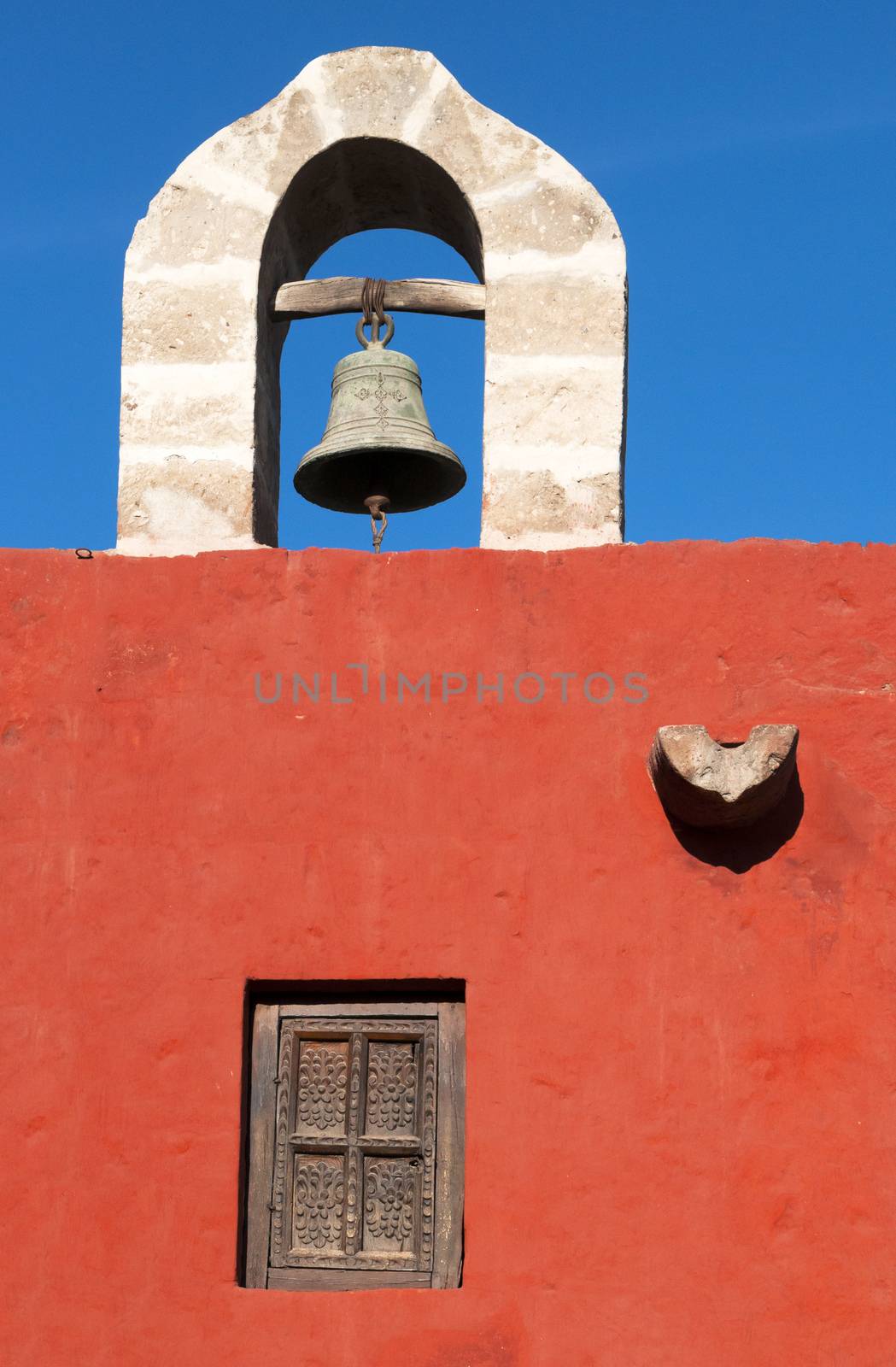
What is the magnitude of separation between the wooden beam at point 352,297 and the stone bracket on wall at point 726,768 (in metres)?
1.40

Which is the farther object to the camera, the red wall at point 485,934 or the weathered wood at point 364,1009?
the weathered wood at point 364,1009

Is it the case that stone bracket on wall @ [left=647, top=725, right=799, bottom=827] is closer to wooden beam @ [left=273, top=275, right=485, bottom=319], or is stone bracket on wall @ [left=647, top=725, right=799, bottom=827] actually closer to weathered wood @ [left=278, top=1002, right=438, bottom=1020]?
weathered wood @ [left=278, top=1002, right=438, bottom=1020]

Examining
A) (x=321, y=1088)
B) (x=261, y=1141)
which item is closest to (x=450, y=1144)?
(x=321, y=1088)

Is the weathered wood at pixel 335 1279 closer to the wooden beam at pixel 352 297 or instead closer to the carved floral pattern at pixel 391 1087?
the carved floral pattern at pixel 391 1087

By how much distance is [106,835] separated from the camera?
385 centimetres

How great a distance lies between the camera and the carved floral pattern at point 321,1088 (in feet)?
12.3

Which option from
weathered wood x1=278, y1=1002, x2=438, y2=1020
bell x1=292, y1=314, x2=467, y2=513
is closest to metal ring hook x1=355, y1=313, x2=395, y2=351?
bell x1=292, y1=314, x2=467, y2=513

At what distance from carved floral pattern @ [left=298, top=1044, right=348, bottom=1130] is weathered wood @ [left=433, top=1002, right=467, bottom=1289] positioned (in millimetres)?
221

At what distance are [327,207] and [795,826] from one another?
2.13 meters

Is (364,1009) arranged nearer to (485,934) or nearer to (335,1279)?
(485,934)

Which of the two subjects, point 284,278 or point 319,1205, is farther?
point 284,278

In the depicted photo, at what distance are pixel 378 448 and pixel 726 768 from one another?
1.30 meters

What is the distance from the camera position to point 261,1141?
375cm

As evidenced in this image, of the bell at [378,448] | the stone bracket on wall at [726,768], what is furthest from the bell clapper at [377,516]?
the stone bracket on wall at [726,768]
